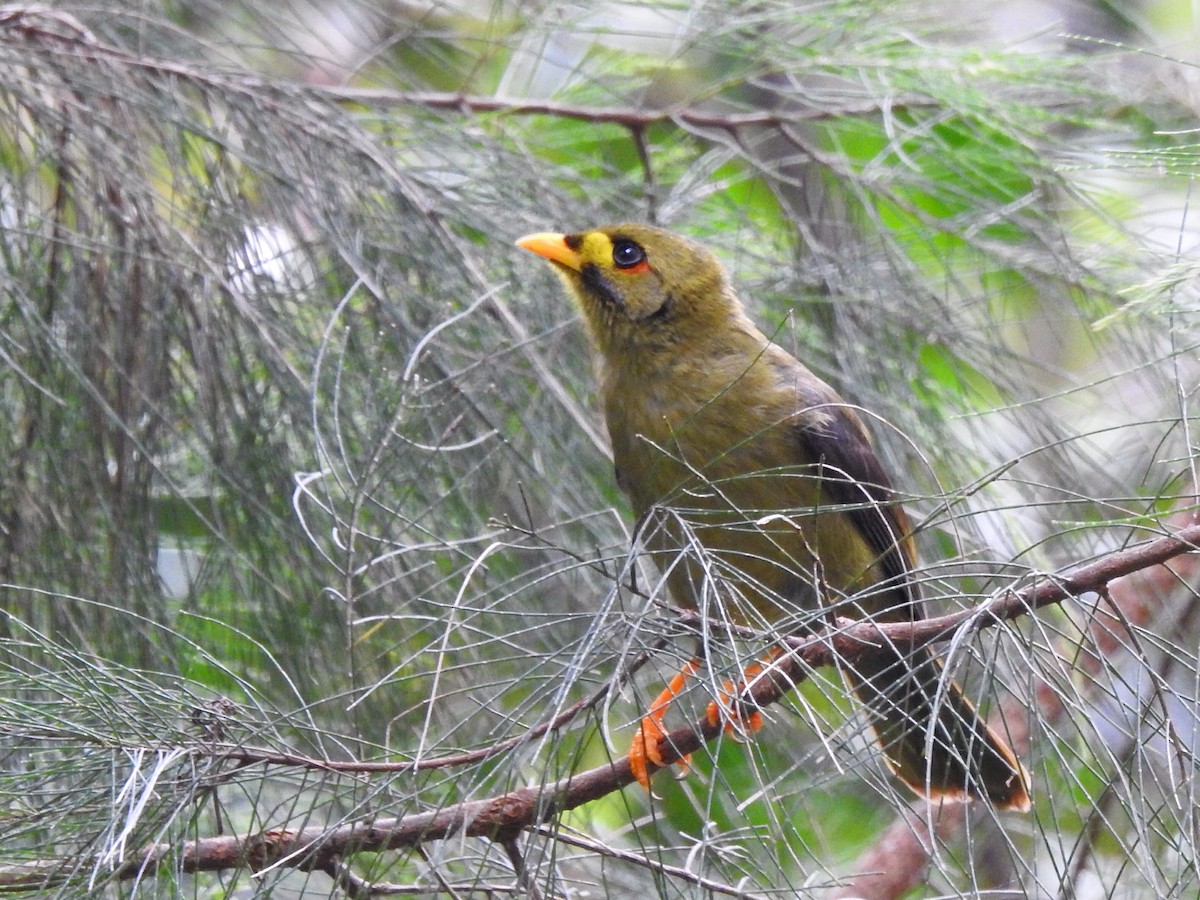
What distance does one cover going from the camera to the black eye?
3695mm

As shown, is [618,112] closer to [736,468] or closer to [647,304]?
[647,304]

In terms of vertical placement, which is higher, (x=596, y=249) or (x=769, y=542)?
(x=596, y=249)

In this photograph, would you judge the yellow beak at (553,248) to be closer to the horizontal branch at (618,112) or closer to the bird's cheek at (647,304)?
the bird's cheek at (647,304)

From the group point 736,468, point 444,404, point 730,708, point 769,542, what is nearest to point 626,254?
point 736,468

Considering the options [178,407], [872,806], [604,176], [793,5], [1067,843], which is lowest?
[1067,843]

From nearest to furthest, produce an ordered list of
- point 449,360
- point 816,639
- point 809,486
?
point 816,639 < point 449,360 < point 809,486

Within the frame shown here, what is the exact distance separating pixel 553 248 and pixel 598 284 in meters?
0.17

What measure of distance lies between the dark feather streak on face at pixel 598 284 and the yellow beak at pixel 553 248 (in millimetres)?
25

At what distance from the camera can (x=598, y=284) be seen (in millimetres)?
3668

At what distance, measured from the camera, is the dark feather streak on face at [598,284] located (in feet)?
12.0

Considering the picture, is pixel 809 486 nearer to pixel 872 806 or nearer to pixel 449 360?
pixel 449 360

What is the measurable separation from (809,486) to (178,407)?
1495mm

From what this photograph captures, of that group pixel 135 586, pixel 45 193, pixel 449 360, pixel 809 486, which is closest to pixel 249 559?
pixel 135 586

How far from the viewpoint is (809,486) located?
342cm
